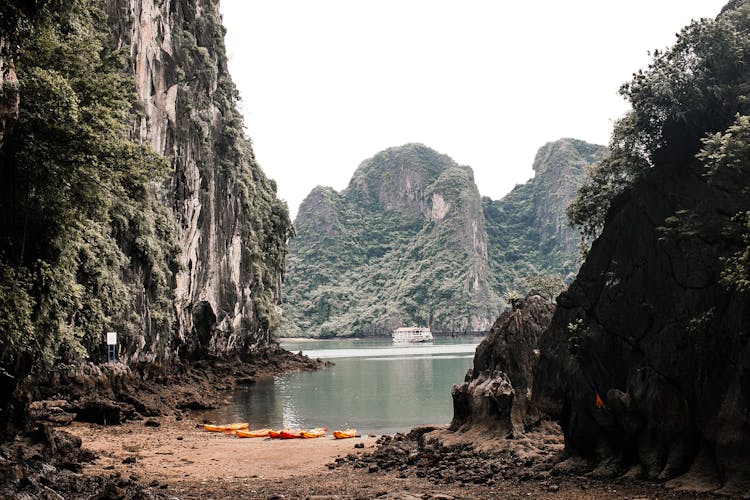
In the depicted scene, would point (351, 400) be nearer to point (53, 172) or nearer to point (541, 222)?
point (53, 172)

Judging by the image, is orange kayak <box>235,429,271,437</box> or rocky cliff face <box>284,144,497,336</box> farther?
rocky cliff face <box>284,144,497,336</box>

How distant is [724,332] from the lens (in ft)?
30.2

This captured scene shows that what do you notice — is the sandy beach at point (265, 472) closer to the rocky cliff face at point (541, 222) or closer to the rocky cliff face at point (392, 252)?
the rocky cliff face at point (392, 252)

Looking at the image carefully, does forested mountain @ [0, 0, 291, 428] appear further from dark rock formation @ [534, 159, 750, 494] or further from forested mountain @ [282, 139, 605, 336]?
forested mountain @ [282, 139, 605, 336]

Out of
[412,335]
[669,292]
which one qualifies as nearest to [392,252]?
[412,335]

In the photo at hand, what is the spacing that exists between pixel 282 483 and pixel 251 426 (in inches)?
438

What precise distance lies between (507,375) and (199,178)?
27893 mm

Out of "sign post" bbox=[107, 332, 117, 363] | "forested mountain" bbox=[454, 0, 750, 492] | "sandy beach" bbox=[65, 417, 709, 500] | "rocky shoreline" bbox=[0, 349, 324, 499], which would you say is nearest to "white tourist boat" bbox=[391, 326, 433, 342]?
"rocky shoreline" bbox=[0, 349, 324, 499]

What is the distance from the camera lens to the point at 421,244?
16138 cm

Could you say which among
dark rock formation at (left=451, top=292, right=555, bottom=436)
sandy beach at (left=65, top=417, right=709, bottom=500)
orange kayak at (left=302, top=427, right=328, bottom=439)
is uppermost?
dark rock formation at (left=451, top=292, right=555, bottom=436)

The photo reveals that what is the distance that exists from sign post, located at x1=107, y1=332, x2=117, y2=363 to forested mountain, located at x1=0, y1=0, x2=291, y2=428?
1.58 feet

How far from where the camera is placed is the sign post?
23.3 meters

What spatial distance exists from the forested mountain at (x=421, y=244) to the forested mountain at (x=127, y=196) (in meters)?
81.6

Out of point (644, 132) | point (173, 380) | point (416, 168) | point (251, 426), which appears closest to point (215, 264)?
point (173, 380)
